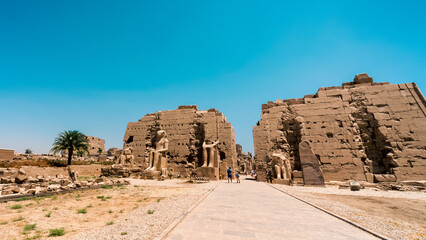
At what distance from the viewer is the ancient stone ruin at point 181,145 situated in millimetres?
14508

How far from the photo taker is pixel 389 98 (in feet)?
44.0

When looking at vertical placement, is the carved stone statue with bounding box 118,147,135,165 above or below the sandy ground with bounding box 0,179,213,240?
above

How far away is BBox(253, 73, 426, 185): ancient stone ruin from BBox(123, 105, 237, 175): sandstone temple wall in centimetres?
→ 309

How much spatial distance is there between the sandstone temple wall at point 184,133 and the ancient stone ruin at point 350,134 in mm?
3093

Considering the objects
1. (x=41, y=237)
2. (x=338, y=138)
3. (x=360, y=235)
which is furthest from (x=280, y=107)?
(x=41, y=237)

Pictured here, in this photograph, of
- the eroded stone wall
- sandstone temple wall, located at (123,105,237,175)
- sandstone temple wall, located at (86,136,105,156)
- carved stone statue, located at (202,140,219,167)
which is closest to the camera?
carved stone statue, located at (202,140,219,167)

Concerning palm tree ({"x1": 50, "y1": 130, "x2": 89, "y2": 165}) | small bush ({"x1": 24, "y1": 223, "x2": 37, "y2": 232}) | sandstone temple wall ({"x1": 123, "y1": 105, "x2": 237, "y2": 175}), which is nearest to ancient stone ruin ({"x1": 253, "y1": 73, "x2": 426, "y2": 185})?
sandstone temple wall ({"x1": 123, "y1": 105, "x2": 237, "y2": 175})

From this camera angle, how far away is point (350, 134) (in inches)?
511

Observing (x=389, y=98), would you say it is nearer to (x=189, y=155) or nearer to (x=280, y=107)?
(x=280, y=107)

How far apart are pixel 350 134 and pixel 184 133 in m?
14.1

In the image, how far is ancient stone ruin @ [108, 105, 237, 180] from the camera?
14508 millimetres

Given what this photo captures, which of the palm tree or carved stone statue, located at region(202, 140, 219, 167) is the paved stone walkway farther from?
the palm tree

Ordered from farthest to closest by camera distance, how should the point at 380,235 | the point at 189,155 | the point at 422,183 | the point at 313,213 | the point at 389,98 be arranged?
the point at 189,155 < the point at 389,98 < the point at 422,183 < the point at 313,213 < the point at 380,235

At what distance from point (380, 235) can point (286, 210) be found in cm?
196
